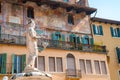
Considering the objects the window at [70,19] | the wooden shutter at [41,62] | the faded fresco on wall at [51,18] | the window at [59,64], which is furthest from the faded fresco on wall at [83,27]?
the wooden shutter at [41,62]

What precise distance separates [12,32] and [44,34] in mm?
3482

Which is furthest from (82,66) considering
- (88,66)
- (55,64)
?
(55,64)

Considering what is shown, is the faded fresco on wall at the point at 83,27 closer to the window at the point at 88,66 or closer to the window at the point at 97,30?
the window at the point at 97,30

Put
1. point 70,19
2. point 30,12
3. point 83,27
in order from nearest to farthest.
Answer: point 30,12, point 70,19, point 83,27

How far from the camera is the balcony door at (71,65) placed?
25.4 meters

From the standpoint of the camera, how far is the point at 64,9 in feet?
96.7

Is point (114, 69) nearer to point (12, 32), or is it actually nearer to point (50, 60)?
point (50, 60)

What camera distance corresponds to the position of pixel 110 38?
3180 centimetres

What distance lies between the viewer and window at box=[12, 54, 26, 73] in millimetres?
23261

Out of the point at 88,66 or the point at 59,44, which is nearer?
the point at 59,44

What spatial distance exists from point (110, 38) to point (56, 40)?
8.38 meters

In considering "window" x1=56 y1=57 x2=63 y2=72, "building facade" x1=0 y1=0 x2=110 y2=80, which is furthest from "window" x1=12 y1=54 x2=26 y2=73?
"window" x1=56 y1=57 x2=63 y2=72

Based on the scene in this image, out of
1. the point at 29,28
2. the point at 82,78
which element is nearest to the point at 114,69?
the point at 82,78

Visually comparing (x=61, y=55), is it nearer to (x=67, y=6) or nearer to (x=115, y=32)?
(x=67, y=6)
